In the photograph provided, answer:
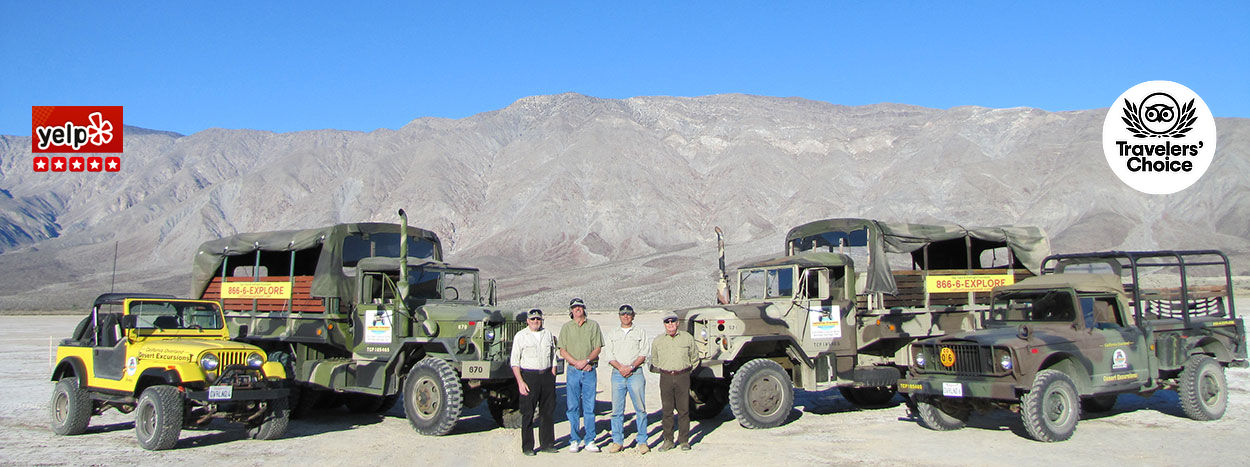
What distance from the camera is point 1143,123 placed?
5072 centimetres

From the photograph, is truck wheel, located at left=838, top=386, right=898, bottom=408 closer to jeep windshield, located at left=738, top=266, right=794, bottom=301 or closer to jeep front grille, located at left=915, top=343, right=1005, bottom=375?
jeep windshield, located at left=738, top=266, right=794, bottom=301

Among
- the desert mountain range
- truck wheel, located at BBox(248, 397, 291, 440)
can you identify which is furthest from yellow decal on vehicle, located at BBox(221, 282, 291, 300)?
the desert mountain range

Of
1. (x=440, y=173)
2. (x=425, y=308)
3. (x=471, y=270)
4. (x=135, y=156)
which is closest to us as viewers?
(x=425, y=308)

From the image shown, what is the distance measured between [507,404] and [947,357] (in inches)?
216

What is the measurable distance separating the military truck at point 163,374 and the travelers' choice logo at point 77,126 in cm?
3032

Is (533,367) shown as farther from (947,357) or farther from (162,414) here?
(947,357)

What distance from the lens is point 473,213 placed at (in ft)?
308

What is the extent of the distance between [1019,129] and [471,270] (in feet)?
325

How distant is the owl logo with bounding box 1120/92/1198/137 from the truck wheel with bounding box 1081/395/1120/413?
41.6m

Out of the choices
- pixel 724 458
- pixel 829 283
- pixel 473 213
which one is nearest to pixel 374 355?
pixel 724 458

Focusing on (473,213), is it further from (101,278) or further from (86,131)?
(86,131)

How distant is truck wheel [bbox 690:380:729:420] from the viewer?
12.1m

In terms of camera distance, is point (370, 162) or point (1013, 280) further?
point (370, 162)

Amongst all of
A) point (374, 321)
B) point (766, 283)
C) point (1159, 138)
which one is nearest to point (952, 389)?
point (766, 283)
